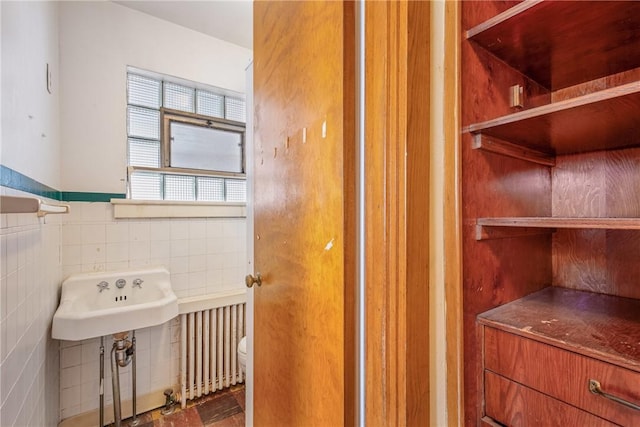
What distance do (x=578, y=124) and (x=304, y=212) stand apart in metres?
0.68

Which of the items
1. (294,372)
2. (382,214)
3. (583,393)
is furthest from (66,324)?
(583,393)

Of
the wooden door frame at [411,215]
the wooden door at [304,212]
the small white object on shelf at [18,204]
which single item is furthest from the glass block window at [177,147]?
the wooden door frame at [411,215]

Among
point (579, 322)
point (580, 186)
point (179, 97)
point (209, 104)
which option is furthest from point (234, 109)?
point (579, 322)

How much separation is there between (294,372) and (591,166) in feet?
3.54

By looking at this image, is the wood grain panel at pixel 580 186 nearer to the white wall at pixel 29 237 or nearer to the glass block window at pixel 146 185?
the white wall at pixel 29 237

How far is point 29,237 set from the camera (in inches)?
39.6

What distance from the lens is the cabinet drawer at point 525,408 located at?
0.55 meters

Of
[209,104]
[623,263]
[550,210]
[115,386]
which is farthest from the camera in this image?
[209,104]

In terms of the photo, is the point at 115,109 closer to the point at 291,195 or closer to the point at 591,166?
the point at 291,195

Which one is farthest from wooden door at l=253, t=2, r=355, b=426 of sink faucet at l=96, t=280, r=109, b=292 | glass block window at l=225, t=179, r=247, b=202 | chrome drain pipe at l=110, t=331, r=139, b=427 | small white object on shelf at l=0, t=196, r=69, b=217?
glass block window at l=225, t=179, r=247, b=202

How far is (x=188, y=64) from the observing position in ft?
6.59

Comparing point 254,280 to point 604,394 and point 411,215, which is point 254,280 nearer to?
point 411,215

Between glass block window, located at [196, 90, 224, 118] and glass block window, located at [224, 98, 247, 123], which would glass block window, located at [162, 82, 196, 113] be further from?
glass block window, located at [224, 98, 247, 123]

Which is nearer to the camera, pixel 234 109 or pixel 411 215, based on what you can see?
pixel 411 215
